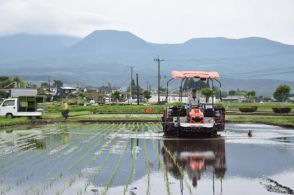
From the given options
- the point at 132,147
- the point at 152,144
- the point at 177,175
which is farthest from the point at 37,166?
the point at 152,144

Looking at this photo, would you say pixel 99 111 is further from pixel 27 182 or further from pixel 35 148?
pixel 27 182

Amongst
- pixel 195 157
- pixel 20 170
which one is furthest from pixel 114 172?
pixel 195 157

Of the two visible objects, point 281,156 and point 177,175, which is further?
point 281,156

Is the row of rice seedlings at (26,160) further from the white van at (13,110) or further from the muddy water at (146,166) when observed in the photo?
the white van at (13,110)

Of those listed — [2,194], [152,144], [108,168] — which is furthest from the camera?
[152,144]

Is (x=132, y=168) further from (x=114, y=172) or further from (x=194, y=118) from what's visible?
(x=194, y=118)

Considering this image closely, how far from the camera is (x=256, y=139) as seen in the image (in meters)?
20.8

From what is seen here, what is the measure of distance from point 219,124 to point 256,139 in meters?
1.59

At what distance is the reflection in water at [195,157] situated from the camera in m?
11.9

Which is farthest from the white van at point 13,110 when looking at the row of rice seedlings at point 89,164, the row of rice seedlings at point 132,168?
the row of rice seedlings at point 132,168

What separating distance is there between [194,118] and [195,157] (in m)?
5.33

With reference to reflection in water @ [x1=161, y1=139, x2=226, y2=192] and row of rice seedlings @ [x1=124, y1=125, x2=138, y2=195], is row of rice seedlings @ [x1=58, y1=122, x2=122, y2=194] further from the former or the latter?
reflection in water @ [x1=161, y1=139, x2=226, y2=192]

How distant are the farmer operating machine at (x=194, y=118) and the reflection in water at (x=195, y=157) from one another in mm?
551

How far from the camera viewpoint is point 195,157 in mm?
14688
